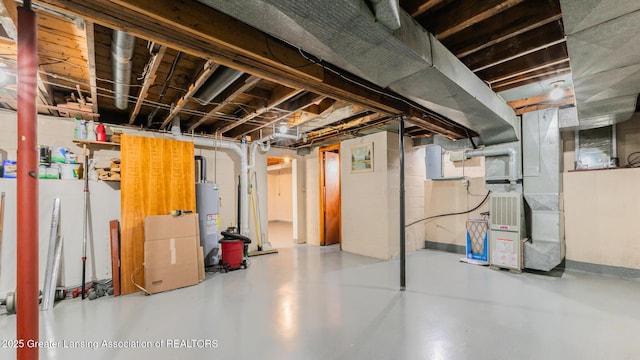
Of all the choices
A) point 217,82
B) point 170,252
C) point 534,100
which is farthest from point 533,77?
point 170,252

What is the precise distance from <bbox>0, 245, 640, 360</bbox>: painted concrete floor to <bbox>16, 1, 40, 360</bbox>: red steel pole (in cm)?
119

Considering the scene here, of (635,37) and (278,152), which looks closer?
(635,37)

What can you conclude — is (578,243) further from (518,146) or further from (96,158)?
(96,158)

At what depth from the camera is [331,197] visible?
21.0 ft

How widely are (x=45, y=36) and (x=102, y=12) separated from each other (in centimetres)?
130

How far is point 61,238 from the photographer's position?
10.8 feet

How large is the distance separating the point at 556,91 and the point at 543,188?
1.42 metres

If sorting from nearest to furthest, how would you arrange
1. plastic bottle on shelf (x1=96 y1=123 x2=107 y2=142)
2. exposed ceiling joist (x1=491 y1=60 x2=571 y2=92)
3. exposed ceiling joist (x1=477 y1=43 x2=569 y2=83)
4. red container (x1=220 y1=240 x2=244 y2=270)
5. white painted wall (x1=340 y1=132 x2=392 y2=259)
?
exposed ceiling joist (x1=477 y1=43 x2=569 y2=83)
exposed ceiling joist (x1=491 y1=60 x2=571 y2=92)
plastic bottle on shelf (x1=96 y1=123 x2=107 y2=142)
red container (x1=220 y1=240 x2=244 y2=270)
white painted wall (x1=340 y1=132 x2=392 y2=259)

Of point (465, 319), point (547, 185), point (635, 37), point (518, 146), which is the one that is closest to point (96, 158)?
point (465, 319)

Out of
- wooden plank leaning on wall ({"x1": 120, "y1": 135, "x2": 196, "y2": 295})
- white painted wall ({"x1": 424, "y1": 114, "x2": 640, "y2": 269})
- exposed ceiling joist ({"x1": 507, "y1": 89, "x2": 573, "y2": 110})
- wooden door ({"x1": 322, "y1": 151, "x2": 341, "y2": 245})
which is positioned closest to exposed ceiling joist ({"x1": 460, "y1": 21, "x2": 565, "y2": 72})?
exposed ceiling joist ({"x1": 507, "y1": 89, "x2": 573, "y2": 110})

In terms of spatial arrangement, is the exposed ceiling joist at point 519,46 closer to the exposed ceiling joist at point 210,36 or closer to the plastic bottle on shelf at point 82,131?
the exposed ceiling joist at point 210,36

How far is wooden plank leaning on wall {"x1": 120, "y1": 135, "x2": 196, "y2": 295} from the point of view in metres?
3.46

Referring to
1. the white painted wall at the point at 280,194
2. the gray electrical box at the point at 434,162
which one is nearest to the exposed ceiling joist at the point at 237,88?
the gray electrical box at the point at 434,162

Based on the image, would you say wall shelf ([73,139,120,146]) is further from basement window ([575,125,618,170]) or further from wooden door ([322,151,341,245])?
basement window ([575,125,618,170])
